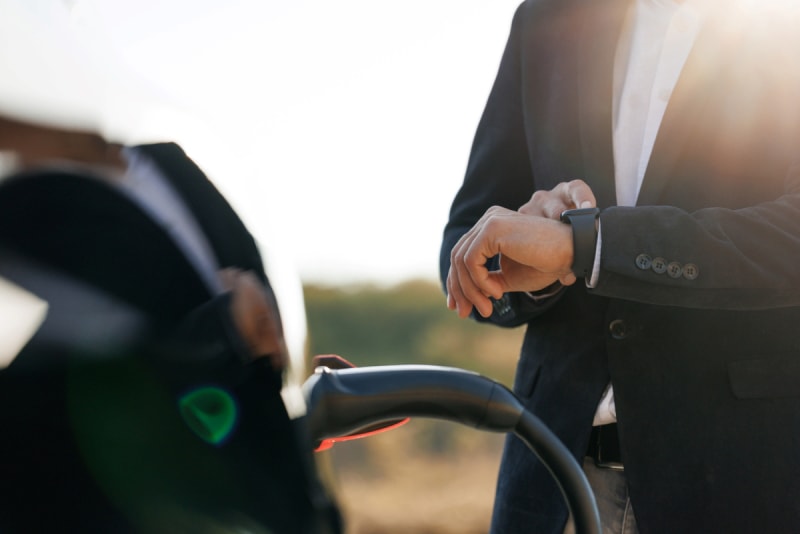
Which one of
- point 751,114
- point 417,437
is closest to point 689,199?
point 751,114

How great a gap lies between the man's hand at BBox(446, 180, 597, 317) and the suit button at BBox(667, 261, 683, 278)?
15cm

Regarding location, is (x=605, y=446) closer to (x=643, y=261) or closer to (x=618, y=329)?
(x=618, y=329)

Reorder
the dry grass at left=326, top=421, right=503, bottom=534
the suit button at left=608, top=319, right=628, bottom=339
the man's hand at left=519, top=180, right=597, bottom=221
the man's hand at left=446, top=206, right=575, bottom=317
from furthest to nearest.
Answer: the dry grass at left=326, top=421, right=503, bottom=534
the suit button at left=608, top=319, right=628, bottom=339
the man's hand at left=519, top=180, right=597, bottom=221
the man's hand at left=446, top=206, right=575, bottom=317

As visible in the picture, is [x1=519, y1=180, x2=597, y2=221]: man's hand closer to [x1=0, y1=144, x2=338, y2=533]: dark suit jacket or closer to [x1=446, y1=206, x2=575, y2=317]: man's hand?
[x1=446, y1=206, x2=575, y2=317]: man's hand

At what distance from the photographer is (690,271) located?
133 cm

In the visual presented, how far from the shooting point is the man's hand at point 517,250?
1269 millimetres

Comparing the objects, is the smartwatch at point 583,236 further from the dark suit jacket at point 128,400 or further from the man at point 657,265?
the dark suit jacket at point 128,400

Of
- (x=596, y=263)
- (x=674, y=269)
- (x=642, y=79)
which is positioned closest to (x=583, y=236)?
(x=596, y=263)

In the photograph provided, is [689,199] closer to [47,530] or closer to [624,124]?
[624,124]

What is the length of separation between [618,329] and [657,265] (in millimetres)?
261

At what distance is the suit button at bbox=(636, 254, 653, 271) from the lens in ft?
4.37

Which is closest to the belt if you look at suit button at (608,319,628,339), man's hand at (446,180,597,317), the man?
the man

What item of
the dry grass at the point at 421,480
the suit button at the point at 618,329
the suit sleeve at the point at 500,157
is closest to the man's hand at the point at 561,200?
the suit button at the point at 618,329

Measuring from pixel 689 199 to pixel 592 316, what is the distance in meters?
0.29
